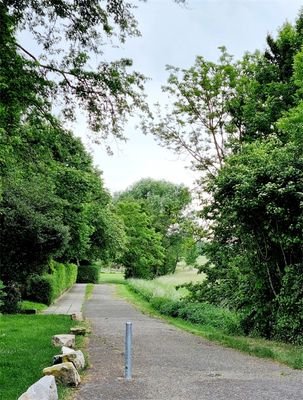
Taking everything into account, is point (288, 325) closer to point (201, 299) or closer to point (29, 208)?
point (201, 299)

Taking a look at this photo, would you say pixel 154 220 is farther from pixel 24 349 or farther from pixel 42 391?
pixel 42 391

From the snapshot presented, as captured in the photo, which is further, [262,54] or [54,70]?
[262,54]

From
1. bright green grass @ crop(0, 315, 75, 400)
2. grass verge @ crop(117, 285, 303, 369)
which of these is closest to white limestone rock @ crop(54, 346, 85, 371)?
bright green grass @ crop(0, 315, 75, 400)

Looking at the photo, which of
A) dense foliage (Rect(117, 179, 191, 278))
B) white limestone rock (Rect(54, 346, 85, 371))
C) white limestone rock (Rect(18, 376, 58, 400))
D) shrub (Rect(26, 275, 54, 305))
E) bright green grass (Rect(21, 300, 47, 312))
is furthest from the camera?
dense foliage (Rect(117, 179, 191, 278))

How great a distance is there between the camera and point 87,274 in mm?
55219

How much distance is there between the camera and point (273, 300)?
12.6 metres

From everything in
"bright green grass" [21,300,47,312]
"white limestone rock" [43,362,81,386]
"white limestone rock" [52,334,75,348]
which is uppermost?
"bright green grass" [21,300,47,312]

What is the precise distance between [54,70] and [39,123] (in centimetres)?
211

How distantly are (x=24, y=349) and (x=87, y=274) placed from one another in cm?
4571

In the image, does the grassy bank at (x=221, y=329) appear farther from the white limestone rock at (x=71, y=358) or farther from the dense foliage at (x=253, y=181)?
the white limestone rock at (x=71, y=358)

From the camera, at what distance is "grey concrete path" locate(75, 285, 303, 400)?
674 cm

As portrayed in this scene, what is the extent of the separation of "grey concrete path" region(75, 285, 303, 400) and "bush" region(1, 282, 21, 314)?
24.1ft

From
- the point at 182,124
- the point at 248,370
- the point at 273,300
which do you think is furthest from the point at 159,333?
the point at 182,124

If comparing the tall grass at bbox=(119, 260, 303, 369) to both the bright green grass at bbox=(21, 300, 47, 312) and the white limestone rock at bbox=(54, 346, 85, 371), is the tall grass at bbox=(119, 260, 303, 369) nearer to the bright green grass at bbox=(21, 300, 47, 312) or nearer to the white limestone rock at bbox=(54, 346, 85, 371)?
the white limestone rock at bbox=(54, 346, 85, 371)
